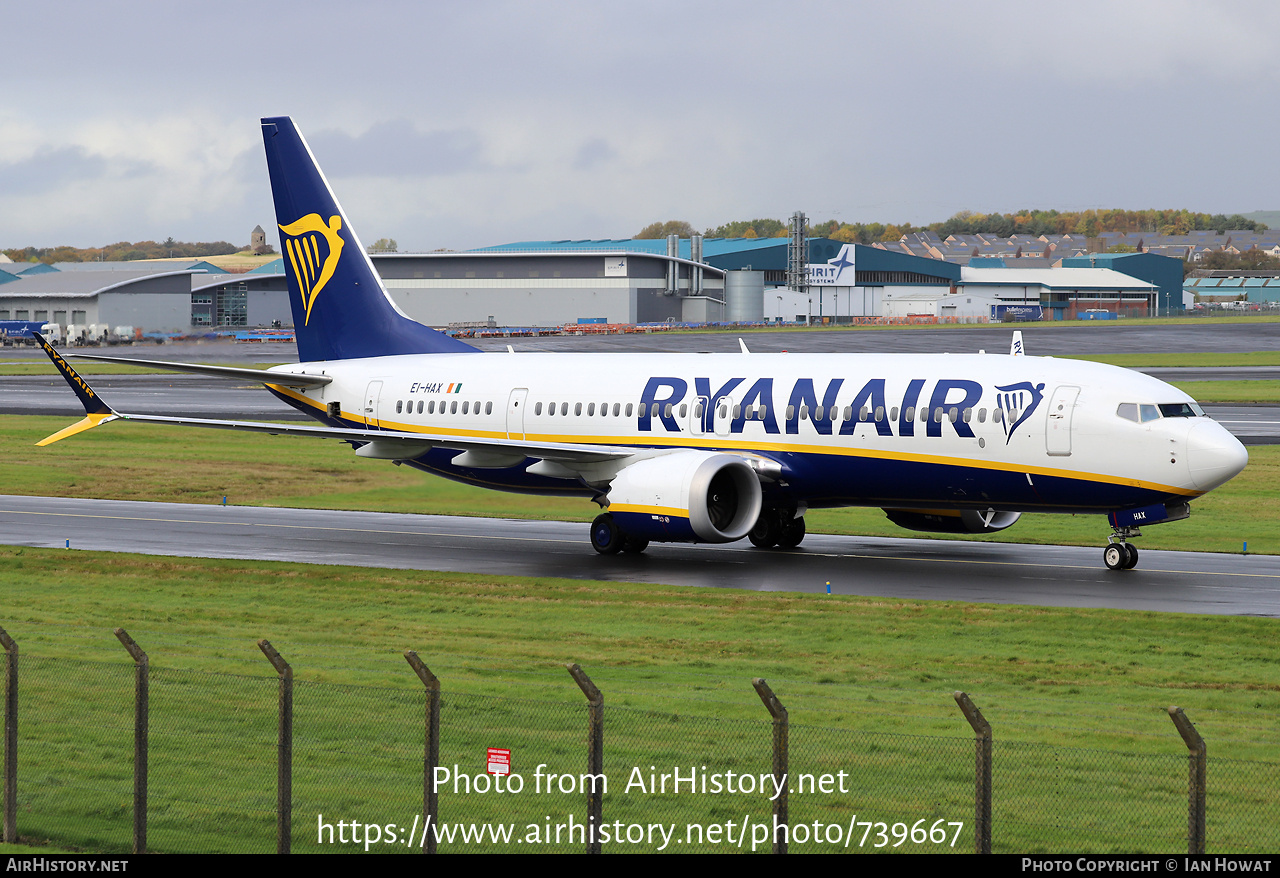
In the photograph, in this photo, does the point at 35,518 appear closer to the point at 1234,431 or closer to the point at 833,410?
the point at 833,410

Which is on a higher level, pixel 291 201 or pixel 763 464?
pixel 291 201

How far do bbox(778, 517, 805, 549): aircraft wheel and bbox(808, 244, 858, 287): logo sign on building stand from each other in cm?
15889

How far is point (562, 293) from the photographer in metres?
179

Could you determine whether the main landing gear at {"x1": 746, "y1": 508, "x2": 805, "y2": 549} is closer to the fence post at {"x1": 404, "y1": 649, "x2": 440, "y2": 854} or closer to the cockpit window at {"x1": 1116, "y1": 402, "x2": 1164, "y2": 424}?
the cockpit window at {"x1": 1116, "y1": 402, "x2": 1164, "y2": 424}

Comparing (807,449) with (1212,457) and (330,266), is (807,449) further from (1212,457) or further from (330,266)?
(330,266)

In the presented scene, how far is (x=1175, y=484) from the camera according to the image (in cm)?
2948

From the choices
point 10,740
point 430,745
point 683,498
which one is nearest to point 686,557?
point 683,498

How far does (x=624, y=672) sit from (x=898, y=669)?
4045mm

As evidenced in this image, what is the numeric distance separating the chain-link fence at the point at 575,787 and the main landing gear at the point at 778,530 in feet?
57.5

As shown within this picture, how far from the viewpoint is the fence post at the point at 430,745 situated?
12.5m

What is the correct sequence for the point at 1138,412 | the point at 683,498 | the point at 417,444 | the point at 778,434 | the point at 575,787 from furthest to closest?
the point at 417,444 < the point at 778,434 < the point at 683,498 < the point at 1138,412 < the point at 575,787

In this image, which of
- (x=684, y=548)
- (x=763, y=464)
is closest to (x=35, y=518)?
(x=684, y=548)

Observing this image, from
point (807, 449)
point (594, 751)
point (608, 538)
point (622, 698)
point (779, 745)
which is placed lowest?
point (608, 538)

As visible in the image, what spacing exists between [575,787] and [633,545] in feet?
65.4
